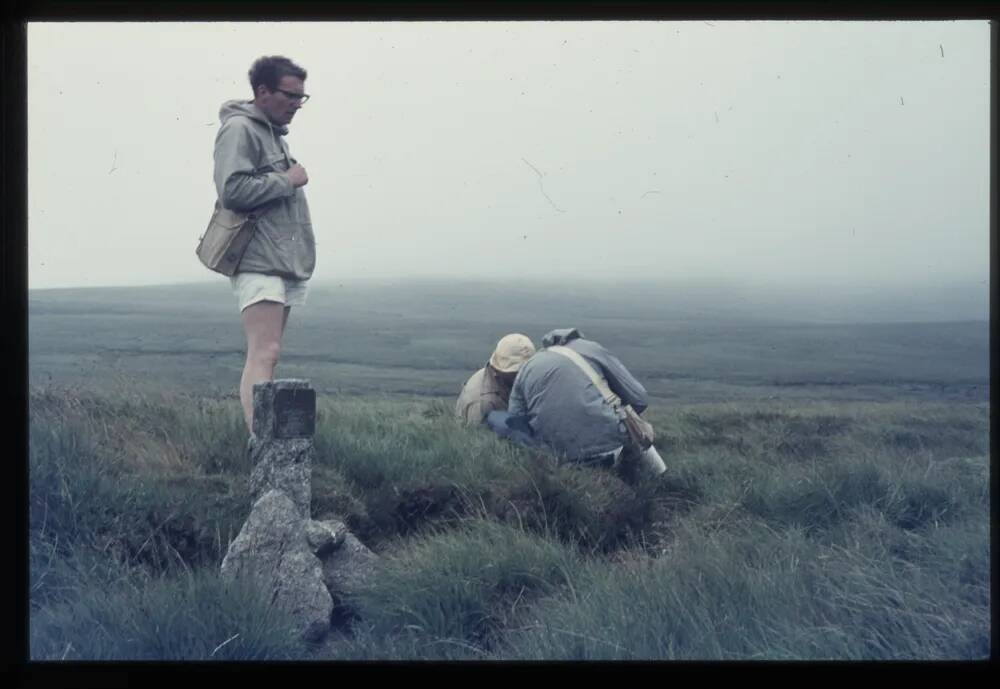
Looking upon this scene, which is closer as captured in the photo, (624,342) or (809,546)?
(809,546)

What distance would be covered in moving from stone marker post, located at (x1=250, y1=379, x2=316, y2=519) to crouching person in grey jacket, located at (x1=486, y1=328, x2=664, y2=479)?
0.74 metres

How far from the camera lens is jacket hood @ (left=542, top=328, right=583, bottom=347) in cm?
488

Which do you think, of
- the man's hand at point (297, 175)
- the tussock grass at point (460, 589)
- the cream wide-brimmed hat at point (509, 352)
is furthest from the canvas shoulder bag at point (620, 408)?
the man's hand at point (297, 175)

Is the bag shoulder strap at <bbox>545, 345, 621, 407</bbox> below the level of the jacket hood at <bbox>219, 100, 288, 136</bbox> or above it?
below

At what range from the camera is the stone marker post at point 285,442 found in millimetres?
4664

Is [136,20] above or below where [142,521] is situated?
above

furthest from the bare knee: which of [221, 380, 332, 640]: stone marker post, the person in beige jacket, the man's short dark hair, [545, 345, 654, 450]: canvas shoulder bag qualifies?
[545, 345, 654, 450]: canvas shoulder bag

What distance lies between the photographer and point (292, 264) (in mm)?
4762

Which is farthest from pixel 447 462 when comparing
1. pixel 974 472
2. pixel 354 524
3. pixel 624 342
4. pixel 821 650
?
pixel 974 472

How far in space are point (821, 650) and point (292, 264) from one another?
8.09 ft

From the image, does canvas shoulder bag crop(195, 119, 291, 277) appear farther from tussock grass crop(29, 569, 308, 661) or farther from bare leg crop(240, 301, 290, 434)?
tussock grass crop(29, 569, 308, 661)

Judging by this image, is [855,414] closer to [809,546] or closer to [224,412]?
[809,546]

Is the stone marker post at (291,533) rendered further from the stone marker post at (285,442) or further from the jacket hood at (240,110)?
the jacket hood at (240,110)
